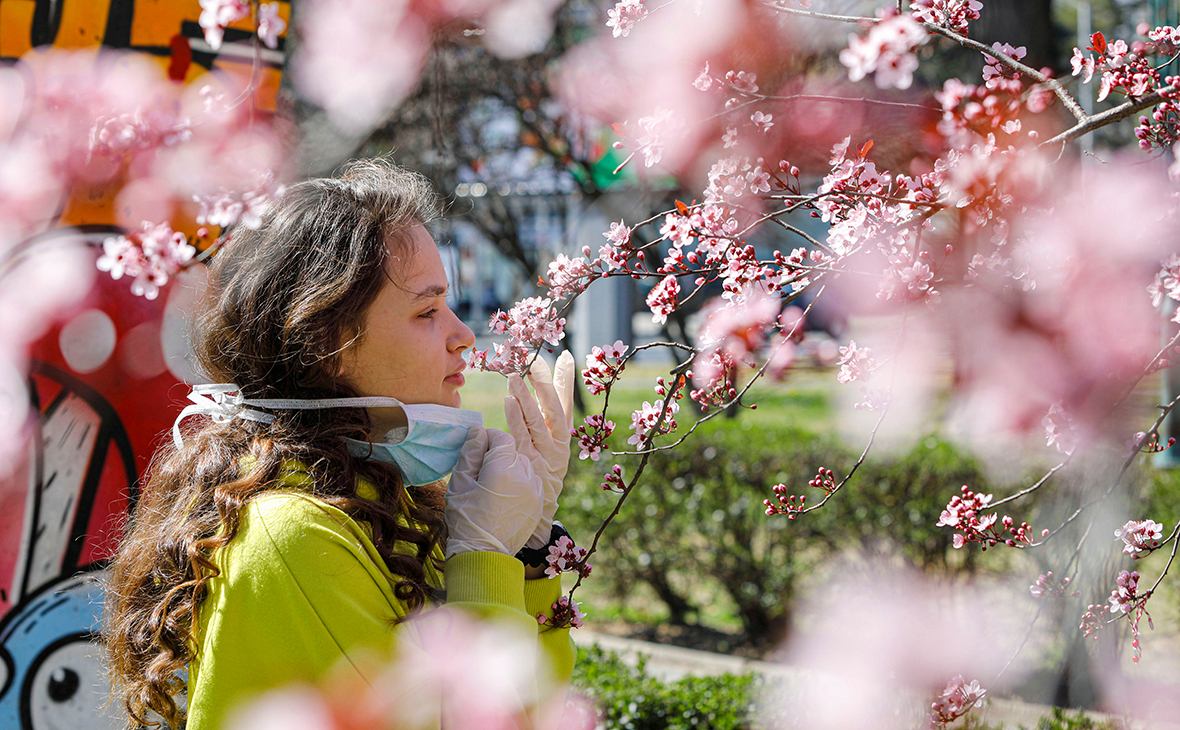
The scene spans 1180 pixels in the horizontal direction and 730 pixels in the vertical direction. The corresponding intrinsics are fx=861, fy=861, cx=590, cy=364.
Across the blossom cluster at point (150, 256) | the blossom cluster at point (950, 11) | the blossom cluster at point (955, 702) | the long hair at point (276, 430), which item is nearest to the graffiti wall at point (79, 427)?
the blossom cluster at point (150, 256)

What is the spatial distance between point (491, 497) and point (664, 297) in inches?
22.9

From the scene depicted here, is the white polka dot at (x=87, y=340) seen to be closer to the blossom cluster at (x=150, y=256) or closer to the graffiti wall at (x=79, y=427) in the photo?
the graffiti wall at (x=79, y=427)

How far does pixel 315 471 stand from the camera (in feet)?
4.67

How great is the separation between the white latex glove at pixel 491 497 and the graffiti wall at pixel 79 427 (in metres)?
1.66

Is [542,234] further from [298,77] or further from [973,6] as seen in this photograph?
[973,6]

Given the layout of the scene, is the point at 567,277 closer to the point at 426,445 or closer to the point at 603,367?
the point at 603,367

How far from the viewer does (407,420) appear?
5.20ft

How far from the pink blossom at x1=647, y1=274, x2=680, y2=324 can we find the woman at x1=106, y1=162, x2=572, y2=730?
287mm

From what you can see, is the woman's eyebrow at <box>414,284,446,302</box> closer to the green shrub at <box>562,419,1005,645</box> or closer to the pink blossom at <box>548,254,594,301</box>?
the pink blossom at <box>548,254,594,301</box>

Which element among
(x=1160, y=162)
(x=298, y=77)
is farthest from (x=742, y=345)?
(x=298, y=77)

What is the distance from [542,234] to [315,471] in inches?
308

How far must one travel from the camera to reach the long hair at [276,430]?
1406mm

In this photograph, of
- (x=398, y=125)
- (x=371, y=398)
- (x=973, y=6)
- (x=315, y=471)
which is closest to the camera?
(x=315, y=471)

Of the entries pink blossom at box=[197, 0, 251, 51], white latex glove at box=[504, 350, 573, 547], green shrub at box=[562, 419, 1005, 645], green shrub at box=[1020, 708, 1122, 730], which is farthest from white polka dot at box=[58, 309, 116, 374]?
green shrub at box=[1020, 708, 1122, 730]
